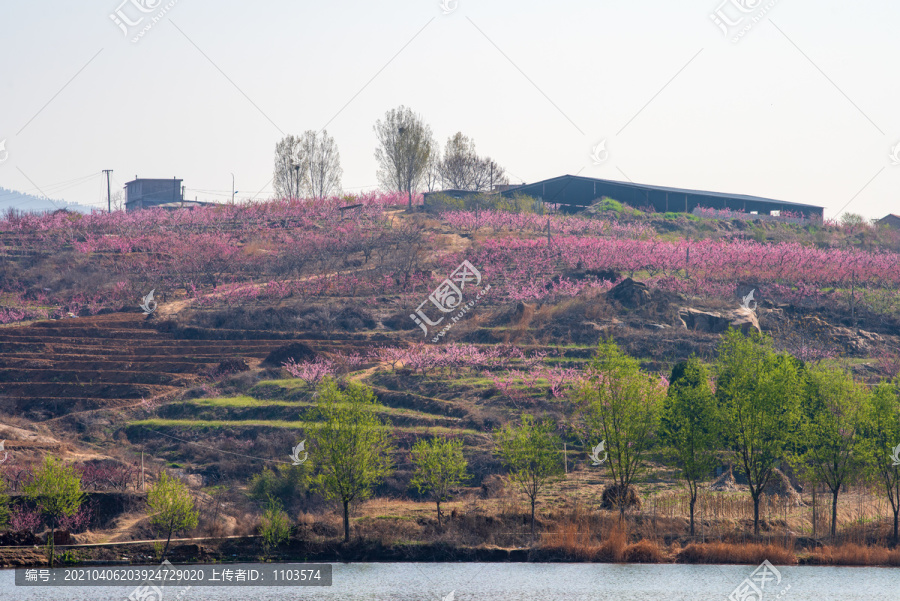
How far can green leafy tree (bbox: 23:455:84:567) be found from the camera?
33.2 metres

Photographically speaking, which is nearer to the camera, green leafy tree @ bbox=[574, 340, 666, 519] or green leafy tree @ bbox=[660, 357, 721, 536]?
green leafy tree @ bbox=[660, 357, 721, 536]

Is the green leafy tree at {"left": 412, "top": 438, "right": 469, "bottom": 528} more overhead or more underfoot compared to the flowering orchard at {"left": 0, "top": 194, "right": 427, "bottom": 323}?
more underfoot

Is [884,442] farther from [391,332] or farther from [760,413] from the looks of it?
[391,332]

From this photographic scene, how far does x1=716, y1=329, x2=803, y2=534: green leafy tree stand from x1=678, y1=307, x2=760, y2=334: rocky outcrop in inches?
683

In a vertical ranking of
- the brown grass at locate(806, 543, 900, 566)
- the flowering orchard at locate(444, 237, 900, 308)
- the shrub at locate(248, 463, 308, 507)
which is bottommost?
the brown grass at locate(806, 543, 900, 566)

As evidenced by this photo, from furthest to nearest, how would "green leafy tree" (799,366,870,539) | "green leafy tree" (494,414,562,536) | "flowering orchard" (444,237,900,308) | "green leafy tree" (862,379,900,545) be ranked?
1. "flowering orchard" (444,237,900,308)
2. "green leafy tree" (494,414,562,536)
3. "green leafy tree" (799,366,870,539)
4. "green leafy tree" (862,379,900,545)

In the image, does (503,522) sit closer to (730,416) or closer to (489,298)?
(730,416)

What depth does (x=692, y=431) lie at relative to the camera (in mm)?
36875

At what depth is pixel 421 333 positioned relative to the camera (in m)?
57.3

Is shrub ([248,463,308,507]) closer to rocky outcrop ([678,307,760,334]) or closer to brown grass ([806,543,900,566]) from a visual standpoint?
brown grass ([806,543,900,566])

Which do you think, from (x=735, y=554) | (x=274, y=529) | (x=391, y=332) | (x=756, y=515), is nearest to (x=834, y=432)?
(x=756, y=515)

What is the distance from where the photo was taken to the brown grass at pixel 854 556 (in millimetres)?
33469

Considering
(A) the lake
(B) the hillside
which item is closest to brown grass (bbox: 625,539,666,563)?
(A) the lake

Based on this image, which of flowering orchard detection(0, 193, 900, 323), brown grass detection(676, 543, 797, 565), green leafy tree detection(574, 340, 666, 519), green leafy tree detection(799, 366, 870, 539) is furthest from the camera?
flowering orchard detection(0, 193, 900, 323)
